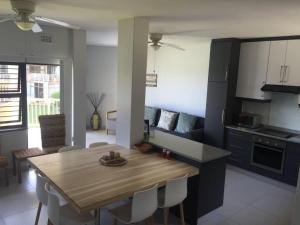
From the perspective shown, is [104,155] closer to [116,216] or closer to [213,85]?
[116,216]

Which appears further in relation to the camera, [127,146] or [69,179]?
[127,146]

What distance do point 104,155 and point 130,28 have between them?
1669 millimetres

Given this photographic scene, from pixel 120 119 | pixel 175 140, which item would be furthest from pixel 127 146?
pixel 175 140

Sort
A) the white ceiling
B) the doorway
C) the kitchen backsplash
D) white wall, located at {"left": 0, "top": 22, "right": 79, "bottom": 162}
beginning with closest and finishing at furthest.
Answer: the white ceiling
white wall, located at {"left": 0, "top": 22, "right": 79, "bottom": 162}
the kitchen backsplash
the doorway

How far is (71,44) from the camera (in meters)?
4.83

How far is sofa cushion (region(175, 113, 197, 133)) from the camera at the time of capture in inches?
229

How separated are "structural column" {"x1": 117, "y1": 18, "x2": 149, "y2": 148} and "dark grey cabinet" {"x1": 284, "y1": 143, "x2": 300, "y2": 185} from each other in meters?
2.44

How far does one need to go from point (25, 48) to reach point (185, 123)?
3.49 metres

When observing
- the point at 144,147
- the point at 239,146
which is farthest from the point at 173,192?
the point at 239,146

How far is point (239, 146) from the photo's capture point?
16.4 feet

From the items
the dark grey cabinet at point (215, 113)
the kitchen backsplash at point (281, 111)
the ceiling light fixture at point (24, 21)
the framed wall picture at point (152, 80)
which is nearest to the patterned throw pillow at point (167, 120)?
the dark grey cabinet at point (215, 113)

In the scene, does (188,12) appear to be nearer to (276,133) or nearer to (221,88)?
(221,88)

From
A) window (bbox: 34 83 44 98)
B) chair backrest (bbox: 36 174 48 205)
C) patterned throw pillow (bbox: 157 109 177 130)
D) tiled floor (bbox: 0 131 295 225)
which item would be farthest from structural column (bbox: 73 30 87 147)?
chair backrest (bbox: 36 174 48 205)

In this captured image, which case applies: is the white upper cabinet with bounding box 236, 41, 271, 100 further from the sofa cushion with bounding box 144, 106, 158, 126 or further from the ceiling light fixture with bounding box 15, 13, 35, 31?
the ceiling light fixture with bounding box 15, 13, 35, 31
